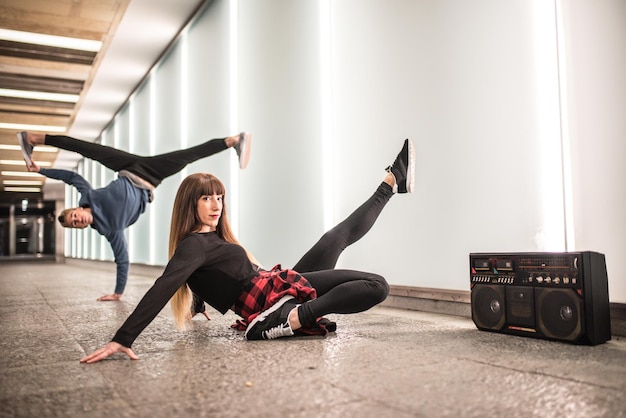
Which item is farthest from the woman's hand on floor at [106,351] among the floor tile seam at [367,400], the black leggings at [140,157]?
the black leggings at [140,157]

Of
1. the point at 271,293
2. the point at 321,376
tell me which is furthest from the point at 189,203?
the point at 321,376

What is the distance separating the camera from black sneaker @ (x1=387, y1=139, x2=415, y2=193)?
248 centimetres

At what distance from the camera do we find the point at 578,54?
2150 mm

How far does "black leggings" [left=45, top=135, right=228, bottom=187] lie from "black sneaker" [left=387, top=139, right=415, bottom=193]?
1275mm

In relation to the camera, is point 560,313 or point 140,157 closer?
point 560,313

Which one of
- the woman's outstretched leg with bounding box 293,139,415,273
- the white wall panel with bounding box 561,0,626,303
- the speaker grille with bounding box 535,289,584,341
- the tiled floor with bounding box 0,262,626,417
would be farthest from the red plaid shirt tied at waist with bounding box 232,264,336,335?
the white wall panel with bounding box 561,0,626,303

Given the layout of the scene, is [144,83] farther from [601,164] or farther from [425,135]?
[601,164]

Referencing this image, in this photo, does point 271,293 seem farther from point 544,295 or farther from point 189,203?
point 544,295

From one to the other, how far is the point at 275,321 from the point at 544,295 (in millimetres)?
1050

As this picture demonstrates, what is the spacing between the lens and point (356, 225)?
244 centimetres

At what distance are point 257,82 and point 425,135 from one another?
2.04 meters

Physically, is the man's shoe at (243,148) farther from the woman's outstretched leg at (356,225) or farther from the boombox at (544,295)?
the boombox at (544,295)

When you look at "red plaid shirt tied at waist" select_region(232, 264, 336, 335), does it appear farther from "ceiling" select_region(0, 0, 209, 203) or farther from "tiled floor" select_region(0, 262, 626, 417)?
"ceiling" select_region(0, 0, 209, 203)

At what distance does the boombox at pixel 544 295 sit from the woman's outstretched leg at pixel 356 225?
0.52m
